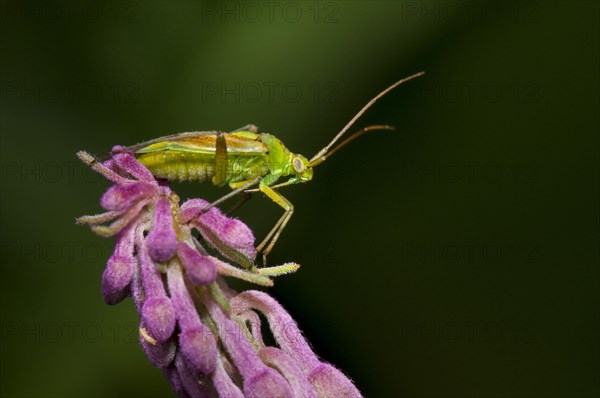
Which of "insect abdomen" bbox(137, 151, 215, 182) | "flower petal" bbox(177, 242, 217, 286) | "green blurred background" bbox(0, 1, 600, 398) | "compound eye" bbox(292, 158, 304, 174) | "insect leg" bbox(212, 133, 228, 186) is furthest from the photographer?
"green blurred background" bbox(0, 1, 600, 398)

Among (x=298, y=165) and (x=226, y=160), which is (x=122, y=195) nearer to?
(x=226, y=160)

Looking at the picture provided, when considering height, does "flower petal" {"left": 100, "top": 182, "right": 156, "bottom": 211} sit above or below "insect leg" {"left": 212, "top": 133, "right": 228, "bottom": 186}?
below

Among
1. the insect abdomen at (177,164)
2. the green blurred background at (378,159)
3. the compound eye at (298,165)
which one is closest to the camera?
the insect abdomen at (177,164)

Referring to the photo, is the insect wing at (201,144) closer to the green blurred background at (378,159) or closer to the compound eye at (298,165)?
the compound eye at (298,165)

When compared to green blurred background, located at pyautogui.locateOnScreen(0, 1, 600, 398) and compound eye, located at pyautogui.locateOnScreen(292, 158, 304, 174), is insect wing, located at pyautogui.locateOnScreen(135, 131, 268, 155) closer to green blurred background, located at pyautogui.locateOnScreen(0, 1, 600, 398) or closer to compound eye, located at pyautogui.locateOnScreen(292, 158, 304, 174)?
compound eye, located at pyautogui.locateOnScreen(292, 158, 304, 174)

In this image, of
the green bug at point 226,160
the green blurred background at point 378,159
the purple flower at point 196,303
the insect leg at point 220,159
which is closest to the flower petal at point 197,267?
the purple flower at point 196,303

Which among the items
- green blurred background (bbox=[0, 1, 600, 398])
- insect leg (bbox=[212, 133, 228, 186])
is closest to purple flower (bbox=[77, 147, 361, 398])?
insect leg (bbox=[212, 133, 228, 186])
